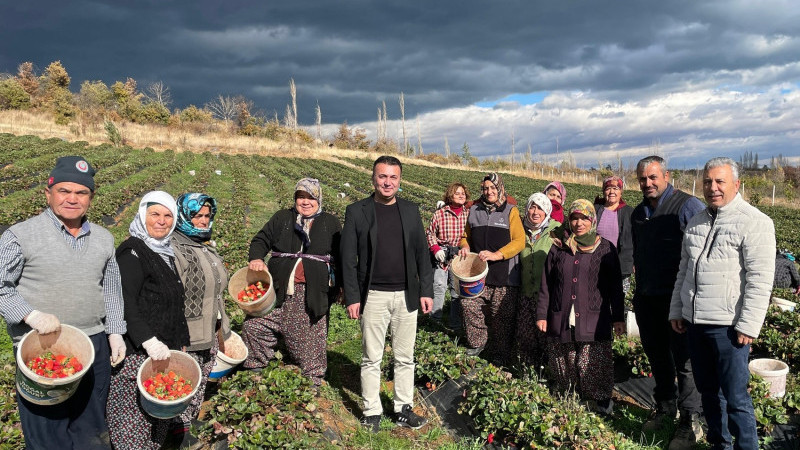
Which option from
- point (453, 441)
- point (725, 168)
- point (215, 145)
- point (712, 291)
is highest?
point (215, 145)

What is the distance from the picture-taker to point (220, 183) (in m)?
17.3

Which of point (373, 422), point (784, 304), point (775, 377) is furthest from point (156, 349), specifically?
point (784, 304)

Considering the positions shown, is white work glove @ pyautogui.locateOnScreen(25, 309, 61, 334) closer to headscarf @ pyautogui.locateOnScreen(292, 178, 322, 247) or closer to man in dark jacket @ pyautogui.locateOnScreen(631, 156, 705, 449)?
headscarf @ pyautogui.locateOnScreen(292, 178, 322, 247)

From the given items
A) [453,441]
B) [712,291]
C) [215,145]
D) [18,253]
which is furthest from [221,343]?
[215,145]

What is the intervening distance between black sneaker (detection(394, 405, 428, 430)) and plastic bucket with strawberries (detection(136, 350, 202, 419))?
5.02 ft

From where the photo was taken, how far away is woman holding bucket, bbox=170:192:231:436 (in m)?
3.11

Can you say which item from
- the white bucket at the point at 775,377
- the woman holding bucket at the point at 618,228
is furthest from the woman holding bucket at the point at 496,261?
the white bucket at the point at 775,377

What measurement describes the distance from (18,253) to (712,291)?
12.3 ft

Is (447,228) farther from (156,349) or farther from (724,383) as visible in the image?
(156,349)

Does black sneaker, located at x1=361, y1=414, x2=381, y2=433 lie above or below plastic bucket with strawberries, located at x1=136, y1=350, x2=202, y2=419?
below

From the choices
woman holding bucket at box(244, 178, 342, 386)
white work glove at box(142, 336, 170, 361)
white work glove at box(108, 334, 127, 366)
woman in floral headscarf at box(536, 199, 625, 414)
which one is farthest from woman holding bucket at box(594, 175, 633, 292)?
white work glove at box(108, 334, 127, 366)

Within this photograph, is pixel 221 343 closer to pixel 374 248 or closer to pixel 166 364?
pixel 166 364

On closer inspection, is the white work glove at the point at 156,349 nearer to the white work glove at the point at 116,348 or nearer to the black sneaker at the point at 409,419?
the white work glove at the point at 116,348

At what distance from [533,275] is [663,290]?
3.63 ft
